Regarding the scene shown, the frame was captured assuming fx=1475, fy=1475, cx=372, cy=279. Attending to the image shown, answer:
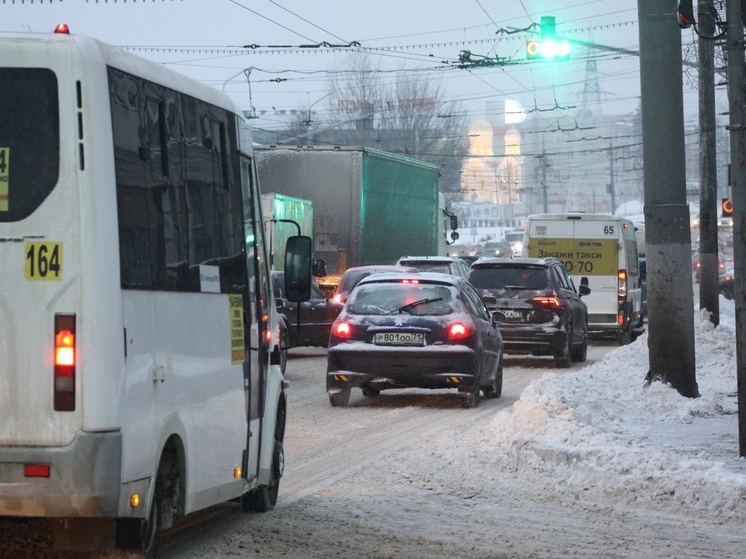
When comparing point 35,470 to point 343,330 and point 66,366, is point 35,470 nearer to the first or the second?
point 66,366

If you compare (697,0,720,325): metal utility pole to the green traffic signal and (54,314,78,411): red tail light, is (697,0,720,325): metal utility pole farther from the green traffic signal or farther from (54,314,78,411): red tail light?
(54,314,78,411): red tail light

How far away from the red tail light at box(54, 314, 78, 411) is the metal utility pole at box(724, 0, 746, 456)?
6.49 m

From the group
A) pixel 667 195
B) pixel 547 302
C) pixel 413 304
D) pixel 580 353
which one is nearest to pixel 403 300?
pixel 413 304

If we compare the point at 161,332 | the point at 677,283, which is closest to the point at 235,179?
the point at 161,332

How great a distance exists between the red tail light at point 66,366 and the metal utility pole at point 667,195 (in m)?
11.5

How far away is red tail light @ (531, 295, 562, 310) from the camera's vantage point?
77.2ft

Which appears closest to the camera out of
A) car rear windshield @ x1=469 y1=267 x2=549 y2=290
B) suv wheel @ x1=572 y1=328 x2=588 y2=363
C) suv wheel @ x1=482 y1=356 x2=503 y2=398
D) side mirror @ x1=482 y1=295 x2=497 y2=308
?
→ suv wheel @ x1=482 y1=356 x2=503 y2=398

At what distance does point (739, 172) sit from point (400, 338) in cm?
586

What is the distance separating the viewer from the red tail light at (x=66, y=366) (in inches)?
235

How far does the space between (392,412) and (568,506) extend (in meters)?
6.40

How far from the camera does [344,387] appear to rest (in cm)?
1652

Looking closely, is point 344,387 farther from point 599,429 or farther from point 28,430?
point 28,430

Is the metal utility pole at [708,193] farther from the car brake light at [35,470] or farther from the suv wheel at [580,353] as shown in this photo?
the car brake light at [35,470]

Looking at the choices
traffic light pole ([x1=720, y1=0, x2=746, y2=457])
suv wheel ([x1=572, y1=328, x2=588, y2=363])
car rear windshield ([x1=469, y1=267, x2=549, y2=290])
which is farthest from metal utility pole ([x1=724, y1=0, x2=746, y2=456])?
suv wheel ([x1=572, y1=328, x2=588, y2=363])
